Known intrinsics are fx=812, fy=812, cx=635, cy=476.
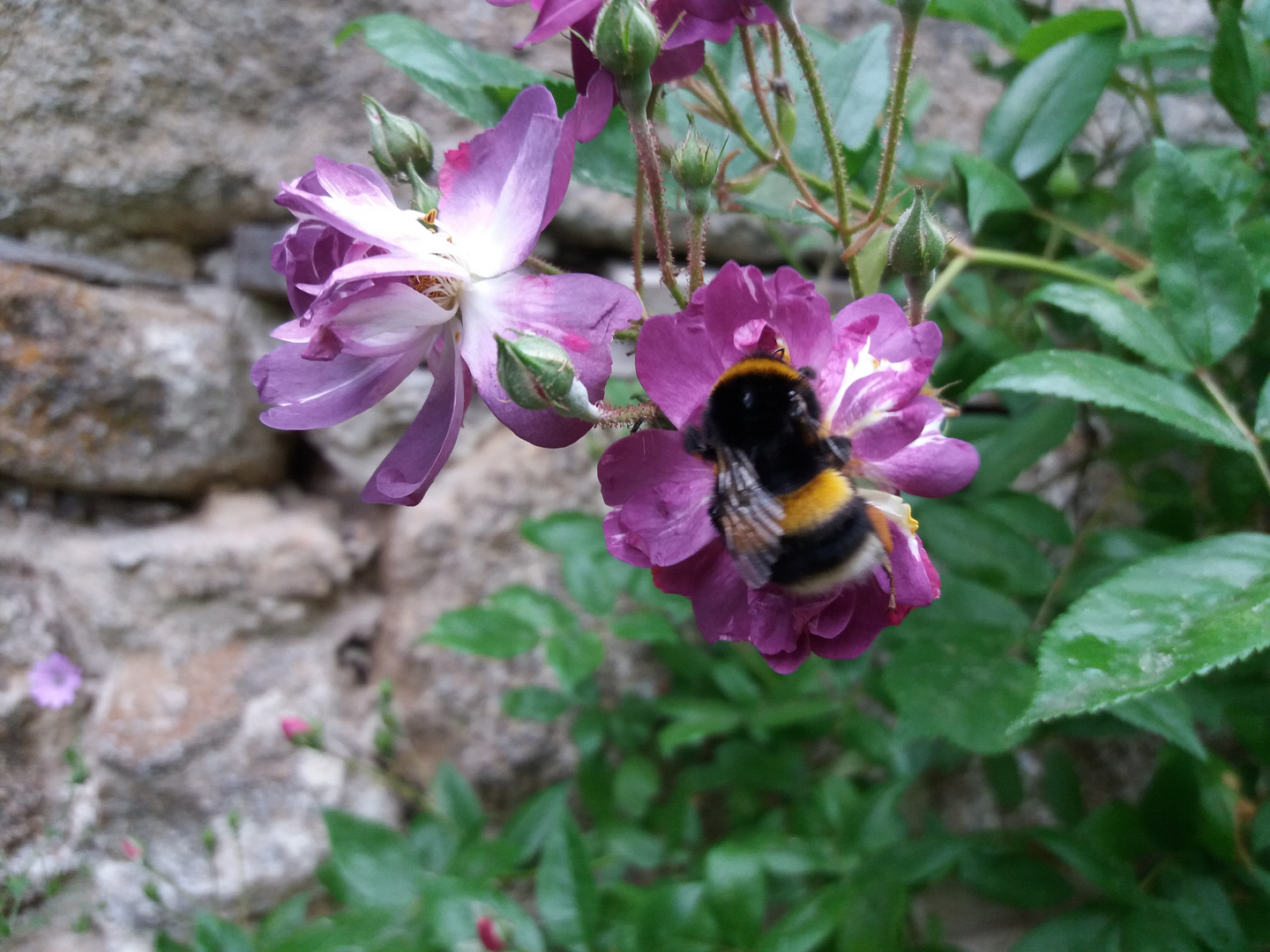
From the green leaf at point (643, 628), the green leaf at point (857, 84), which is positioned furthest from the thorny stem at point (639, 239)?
the green leaf at point (643, 628)

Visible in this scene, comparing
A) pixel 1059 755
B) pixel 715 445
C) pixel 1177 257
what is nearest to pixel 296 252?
pixel 715 445

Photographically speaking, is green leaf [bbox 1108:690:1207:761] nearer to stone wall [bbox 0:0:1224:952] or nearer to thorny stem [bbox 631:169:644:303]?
thorny stem [bbox 631:169:644:303]

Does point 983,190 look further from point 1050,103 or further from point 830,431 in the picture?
point 830,431

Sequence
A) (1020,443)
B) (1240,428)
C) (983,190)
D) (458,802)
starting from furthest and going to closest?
(458,802) < (1020,443) < (983,190) < (1240,428)

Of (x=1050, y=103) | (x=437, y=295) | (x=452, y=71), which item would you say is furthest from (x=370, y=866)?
(x=1050, y=103)

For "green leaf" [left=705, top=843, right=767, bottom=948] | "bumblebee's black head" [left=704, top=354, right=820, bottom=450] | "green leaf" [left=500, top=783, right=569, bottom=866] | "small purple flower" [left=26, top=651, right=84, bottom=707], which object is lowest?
"green leaf" [left=500, top=783, right=569, bottom=866]

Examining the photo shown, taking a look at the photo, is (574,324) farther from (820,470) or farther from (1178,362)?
(1178,362)

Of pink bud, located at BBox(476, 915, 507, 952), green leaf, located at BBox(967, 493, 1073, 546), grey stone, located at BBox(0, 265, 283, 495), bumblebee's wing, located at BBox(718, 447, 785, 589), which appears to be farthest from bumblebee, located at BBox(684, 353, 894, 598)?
grey stone, located at BBox(0, 265, 283, 495)
